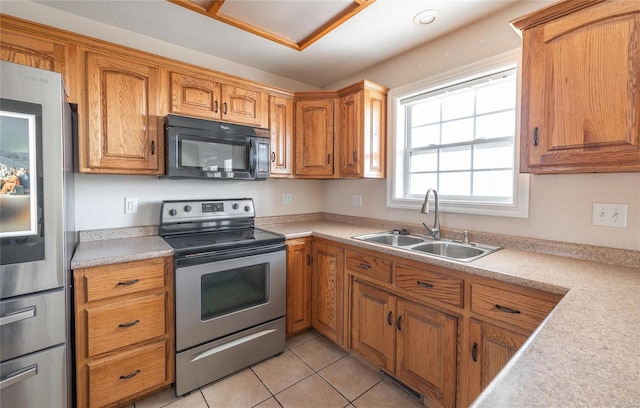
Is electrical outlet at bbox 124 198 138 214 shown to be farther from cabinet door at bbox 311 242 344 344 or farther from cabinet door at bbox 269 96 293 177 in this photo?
cabinet door at bbox 311 242 344 344

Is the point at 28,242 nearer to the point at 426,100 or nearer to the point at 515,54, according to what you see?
the point at 426,100

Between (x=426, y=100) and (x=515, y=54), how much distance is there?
658mm

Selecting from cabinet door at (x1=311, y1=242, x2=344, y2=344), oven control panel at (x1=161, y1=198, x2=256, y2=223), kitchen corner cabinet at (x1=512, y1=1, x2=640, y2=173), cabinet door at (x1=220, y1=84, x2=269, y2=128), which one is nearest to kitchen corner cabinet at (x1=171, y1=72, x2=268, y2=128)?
cabinet door at (x1=220, y1=84, x2=269, y2=128)

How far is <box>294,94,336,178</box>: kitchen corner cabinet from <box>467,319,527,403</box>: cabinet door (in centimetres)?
167

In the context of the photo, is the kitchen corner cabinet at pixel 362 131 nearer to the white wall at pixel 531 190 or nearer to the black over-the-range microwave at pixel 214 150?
the white wall at pixel 531 190

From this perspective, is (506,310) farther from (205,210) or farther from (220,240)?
(205,210)

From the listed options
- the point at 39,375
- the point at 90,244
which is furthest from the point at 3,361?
the point at 90,244

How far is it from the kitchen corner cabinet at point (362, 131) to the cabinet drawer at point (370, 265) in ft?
2.44

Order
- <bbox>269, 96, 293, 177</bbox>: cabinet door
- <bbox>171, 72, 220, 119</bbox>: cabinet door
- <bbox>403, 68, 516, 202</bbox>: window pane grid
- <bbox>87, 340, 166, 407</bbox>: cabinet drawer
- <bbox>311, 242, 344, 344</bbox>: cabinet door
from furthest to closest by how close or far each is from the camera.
→ 1. <bbox>269, 96, 293, 177</bbox>: cabinet door
2. <bbox>311, 242, 344, 344</bbox>: cabinet door
3. <bbox>171, 72, 220, 119</bbox>: cabinet door
4. <bbox>403, 68, 516, 202</bbox>: window pane grid
5. <bbox>87, 340, 166, 407</bbox>: cabinet drawer

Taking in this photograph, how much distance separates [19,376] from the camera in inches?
47.3

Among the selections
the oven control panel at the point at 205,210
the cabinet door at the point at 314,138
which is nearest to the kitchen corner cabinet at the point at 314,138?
the cabinet door at the point at 314,138

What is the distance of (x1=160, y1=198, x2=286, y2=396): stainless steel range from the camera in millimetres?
1740

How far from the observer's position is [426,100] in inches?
90.6

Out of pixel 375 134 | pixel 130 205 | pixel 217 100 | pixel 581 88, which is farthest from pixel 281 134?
pixel 581 88
